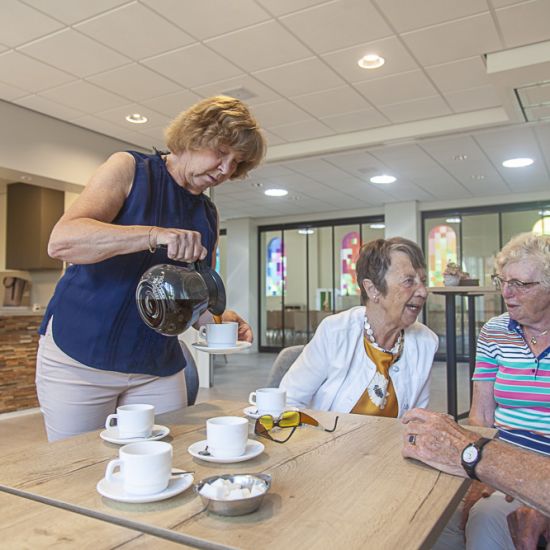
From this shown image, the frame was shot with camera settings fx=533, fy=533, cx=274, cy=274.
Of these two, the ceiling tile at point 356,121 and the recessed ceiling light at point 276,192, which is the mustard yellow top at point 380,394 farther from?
Answer: the recessed ceiling light at point 276,192

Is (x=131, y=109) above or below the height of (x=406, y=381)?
above

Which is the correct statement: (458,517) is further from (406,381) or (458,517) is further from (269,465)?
(269,465)

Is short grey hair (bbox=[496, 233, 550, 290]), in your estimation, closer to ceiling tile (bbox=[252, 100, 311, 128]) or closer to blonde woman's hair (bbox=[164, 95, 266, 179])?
blonde woman's hair (bbox=[164, 95, 266, 179])

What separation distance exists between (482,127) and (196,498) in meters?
5.07

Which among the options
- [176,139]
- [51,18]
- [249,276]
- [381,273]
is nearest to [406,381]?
[381,273]

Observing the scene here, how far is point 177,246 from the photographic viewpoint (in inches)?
49.2

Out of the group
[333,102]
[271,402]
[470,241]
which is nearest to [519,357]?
[271,402]

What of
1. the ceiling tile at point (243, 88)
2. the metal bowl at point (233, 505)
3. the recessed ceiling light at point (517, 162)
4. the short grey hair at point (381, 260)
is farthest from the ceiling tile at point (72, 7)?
the recessed ceiling light at point (517, 162)

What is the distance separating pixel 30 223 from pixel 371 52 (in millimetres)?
4877

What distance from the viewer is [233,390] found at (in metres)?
6.29

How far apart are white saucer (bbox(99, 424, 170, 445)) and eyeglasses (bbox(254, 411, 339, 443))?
0.22 meters

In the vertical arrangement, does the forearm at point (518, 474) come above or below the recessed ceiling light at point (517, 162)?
below

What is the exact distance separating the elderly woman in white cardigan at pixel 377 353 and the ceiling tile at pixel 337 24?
5.95ft

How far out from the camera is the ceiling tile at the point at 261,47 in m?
3.45
